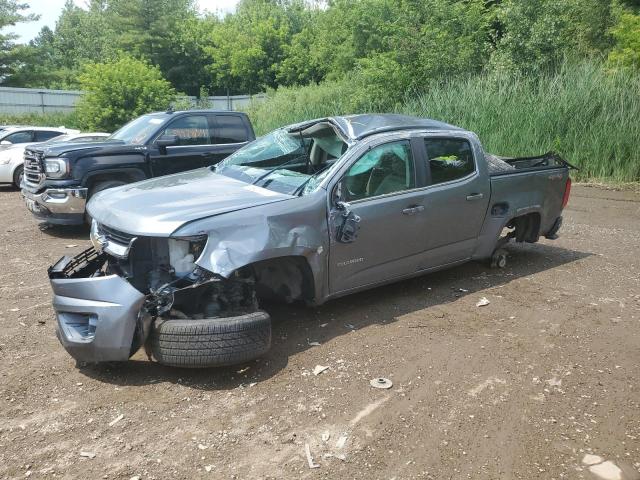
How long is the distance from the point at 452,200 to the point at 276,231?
6.73 feet

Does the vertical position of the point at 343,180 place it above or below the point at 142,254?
above

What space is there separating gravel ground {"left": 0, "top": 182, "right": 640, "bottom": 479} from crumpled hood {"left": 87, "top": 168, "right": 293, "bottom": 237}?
41.7 inches

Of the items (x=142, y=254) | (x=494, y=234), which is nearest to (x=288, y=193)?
(x=142, y=254)

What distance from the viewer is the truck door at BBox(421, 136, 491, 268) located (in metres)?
5.40

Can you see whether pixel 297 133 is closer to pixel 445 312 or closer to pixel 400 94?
pixel 445 312

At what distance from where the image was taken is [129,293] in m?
3.80

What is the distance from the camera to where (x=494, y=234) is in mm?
6055

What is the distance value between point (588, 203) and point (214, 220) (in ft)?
30.7

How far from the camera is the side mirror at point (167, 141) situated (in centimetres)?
859

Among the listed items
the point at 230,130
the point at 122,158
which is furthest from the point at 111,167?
the point at 230,130

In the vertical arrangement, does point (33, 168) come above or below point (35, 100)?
below

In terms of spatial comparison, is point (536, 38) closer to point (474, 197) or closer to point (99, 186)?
point (474, 197)

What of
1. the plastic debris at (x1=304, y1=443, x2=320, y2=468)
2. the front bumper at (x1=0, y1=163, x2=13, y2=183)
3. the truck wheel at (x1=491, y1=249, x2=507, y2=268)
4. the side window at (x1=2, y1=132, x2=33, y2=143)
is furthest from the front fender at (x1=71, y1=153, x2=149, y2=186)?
the side window at (x1=2, y1=132, x2=33, y2=143)

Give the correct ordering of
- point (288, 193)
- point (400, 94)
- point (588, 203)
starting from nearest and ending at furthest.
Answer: point (288, 193), point (588, 203), point (400, 94)
